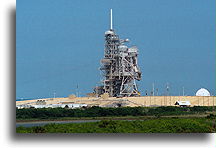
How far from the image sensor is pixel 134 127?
15914 millimetres

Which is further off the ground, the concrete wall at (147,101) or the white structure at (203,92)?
the white structure at (203,92)

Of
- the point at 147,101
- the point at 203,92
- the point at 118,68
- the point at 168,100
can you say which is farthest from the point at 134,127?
the point at 118,68

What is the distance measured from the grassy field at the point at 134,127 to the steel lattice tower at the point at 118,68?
22.5 meters

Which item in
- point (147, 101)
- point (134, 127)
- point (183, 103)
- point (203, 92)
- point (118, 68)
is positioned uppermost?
point (118, 68)

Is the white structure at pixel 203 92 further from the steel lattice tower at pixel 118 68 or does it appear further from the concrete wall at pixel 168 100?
the steel lattice tower at pixel 118 68

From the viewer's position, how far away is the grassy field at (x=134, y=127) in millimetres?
15180

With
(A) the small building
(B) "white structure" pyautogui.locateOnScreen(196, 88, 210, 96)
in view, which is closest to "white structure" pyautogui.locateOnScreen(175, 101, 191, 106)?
(A) the small building

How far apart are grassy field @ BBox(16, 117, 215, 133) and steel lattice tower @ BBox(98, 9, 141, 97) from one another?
884 inches

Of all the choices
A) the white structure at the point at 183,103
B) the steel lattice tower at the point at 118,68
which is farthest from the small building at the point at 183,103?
the steel lattice tower at the point at 118,68

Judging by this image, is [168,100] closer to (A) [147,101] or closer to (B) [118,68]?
(A) [147,101]

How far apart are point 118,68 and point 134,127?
24.4 meters

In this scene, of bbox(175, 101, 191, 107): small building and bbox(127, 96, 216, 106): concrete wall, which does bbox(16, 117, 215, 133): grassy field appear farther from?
bbox(175, 101, 191, 107): small building

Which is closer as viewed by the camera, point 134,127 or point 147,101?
point 134,127
